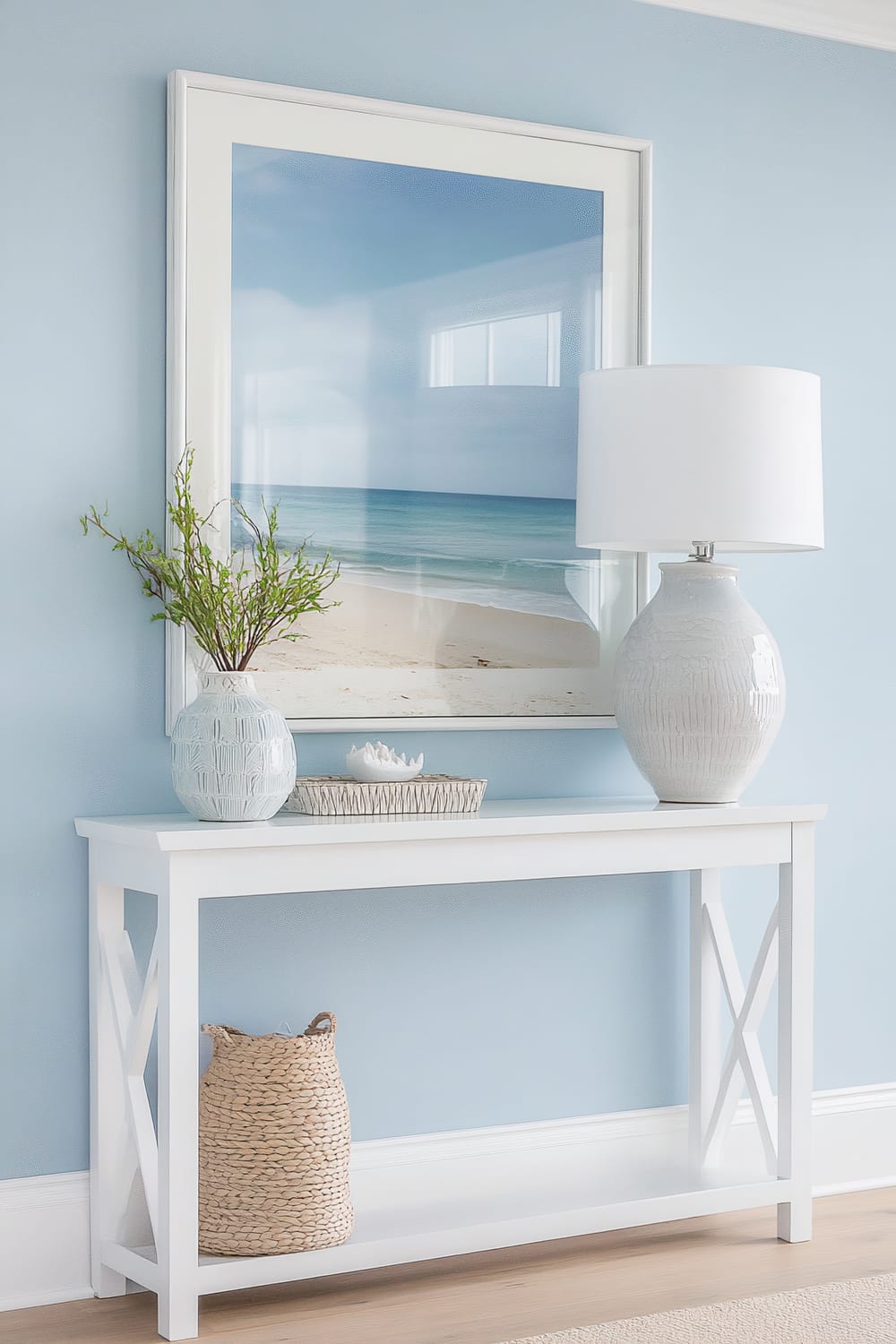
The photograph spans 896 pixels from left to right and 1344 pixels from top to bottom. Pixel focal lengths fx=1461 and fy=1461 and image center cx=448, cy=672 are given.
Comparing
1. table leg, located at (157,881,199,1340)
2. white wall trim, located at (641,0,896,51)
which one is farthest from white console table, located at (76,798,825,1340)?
white wall trim, located at (641,0,896,51)

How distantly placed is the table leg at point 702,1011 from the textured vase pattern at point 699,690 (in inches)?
12.7

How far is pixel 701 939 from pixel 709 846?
370 mm

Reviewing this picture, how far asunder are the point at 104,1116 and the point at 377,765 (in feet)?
2.37

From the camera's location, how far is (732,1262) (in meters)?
2.58

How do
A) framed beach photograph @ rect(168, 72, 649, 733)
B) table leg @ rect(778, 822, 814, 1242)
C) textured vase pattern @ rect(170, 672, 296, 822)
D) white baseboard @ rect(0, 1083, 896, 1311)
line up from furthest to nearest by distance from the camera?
table leg @ rect(778, 822, 814, 1242) < framed beach photograph @ rect(168, 72, 649, 733) < white baseboard @ rect(0, 1083, 896, 1311) < textured vase pattern @ rect(170, 672, 296, 822)

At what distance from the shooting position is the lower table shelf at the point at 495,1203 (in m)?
2.27

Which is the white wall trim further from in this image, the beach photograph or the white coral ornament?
the white coral ornament

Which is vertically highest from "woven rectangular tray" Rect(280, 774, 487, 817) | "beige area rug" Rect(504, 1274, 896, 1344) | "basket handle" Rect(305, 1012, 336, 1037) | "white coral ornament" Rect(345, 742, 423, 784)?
"white coral ornament" Rect(345, 742, 423, 784)

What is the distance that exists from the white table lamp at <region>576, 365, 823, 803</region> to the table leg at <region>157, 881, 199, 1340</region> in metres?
0.92

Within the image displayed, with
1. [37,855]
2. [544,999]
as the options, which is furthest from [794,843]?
[37,855]

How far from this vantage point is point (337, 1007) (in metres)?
2.62

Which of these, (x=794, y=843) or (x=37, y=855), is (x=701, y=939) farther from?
(x=37, y=855)

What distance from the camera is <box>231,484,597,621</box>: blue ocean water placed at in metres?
2.57

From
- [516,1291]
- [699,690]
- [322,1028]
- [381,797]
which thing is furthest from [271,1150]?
[699,690]
